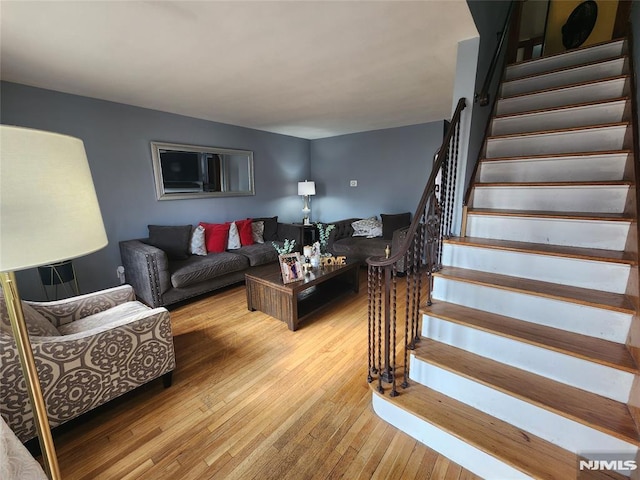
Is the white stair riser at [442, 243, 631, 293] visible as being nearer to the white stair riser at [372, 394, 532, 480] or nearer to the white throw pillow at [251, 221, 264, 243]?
the white stair riser at [372, 394, 532, 480]

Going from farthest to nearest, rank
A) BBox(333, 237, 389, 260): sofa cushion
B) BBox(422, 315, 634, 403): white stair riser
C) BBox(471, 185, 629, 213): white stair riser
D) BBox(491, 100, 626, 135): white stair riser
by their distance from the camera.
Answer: BBox(333, 237, 389, 260): sofa cushion < BBox(491, 100, 626, 135): white stair riser < BBox(471, 185, 629, 213): white stair riser < BBox(422, 315, 634, 403): white stair riser

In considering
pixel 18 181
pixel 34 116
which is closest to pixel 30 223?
pixel 18 181

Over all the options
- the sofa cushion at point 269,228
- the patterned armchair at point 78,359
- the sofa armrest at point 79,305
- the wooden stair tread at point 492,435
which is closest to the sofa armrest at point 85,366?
the patterned armchair at point 78,359

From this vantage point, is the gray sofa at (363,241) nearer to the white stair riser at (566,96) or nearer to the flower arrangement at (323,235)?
the flower arrangement at (323,235)

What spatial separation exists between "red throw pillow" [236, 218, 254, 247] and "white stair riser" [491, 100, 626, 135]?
3.28 meters

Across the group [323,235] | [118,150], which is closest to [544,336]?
[323,235]

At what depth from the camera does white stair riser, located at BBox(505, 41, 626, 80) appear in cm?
236

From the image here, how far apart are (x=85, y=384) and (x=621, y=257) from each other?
3.04m

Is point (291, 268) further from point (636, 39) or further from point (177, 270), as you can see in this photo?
point (636, 39)

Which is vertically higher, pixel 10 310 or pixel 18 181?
pixel 18 181

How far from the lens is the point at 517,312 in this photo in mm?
1598

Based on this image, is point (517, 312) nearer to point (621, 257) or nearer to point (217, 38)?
point (621, 257)

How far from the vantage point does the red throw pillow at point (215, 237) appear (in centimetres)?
370

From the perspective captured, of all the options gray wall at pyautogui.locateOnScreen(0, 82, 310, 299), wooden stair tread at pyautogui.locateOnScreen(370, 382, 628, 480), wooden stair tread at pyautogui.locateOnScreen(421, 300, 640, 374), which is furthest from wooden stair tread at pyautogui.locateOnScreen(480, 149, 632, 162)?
gray wall at pyautogui.locateOnScreen(0, 82, 310, 299)
